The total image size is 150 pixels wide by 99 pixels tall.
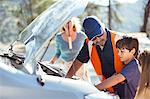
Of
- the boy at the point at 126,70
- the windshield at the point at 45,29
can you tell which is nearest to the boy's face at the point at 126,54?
the boy at the point at 126,70

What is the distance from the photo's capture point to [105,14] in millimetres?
11219

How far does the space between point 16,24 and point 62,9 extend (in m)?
8.19

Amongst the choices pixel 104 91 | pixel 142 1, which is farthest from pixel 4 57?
pixel 142 1

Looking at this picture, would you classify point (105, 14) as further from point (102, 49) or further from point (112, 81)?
point (112, 81)

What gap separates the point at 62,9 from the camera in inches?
131

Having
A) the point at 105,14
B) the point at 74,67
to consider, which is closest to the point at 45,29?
the point at 74,67

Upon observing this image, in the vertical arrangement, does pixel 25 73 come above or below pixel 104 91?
above

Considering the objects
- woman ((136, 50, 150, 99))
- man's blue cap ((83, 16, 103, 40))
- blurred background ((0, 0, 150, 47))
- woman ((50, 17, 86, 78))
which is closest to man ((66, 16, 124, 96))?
man's blue cap ((83, 16, 103, 40))

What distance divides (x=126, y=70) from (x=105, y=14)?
798 cm

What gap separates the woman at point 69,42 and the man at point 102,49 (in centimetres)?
62

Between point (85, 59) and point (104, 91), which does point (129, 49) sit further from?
point (85, 59)

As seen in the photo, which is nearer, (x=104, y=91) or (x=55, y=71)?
(x=104, y=91)

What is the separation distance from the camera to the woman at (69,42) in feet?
14.5

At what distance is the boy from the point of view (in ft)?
10.8
